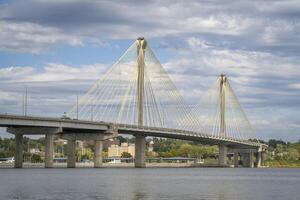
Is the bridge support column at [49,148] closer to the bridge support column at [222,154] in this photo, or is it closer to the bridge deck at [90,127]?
the bridge deck at [90,127]

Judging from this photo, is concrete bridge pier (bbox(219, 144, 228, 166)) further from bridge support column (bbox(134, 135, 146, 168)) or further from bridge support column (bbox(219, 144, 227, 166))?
bridge support column (bbox(134, 135, 146, 168))

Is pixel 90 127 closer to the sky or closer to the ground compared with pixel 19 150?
closer to the sky

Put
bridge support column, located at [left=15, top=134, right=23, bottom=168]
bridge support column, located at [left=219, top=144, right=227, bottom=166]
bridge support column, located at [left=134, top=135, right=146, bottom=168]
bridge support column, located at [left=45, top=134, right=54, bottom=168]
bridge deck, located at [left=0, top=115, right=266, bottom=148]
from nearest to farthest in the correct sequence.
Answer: bridge deck, located at [left=0, top=115, right=266, bottom=148] < bridge support column, located at [left=15, top=134, right=23, bottom=168] < bridge support column, located at [left=45, top=134, right=54, bottom=168] < bridge support column, located at [left=134, top=135, right=146, bottom=168] < bridge support column, located at [left=219, top=144, right=227, bottom=166]

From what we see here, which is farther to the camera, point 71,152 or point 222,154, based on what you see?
point 222,154

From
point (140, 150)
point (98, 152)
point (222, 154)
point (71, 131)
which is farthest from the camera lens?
point (222, 154)

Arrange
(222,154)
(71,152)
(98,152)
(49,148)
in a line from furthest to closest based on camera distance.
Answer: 1. (222,154)
2. (98,152)
3. (71,152)
4. (49,148)

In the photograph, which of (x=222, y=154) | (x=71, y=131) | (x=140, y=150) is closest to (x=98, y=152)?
(x=71, y=131)

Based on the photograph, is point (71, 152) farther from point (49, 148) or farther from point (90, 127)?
point (49, 148)

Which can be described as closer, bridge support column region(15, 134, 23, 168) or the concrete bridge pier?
bridge support column region(15, 134, 23, 168)

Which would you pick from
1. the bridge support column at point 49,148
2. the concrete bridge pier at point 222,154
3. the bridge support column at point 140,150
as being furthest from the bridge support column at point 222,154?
the bridge support column at point 49,148

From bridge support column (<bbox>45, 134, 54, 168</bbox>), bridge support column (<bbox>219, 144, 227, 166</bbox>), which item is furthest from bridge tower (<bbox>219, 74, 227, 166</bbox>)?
bridge support column (<bbox>45, 134, 54, 168</bbox>)

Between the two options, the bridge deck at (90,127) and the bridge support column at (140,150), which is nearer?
the bridge deck at (90,127)

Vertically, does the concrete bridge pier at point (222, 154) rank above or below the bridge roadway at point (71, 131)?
below

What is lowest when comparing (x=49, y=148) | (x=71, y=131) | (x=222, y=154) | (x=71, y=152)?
(x=71, y=152)
